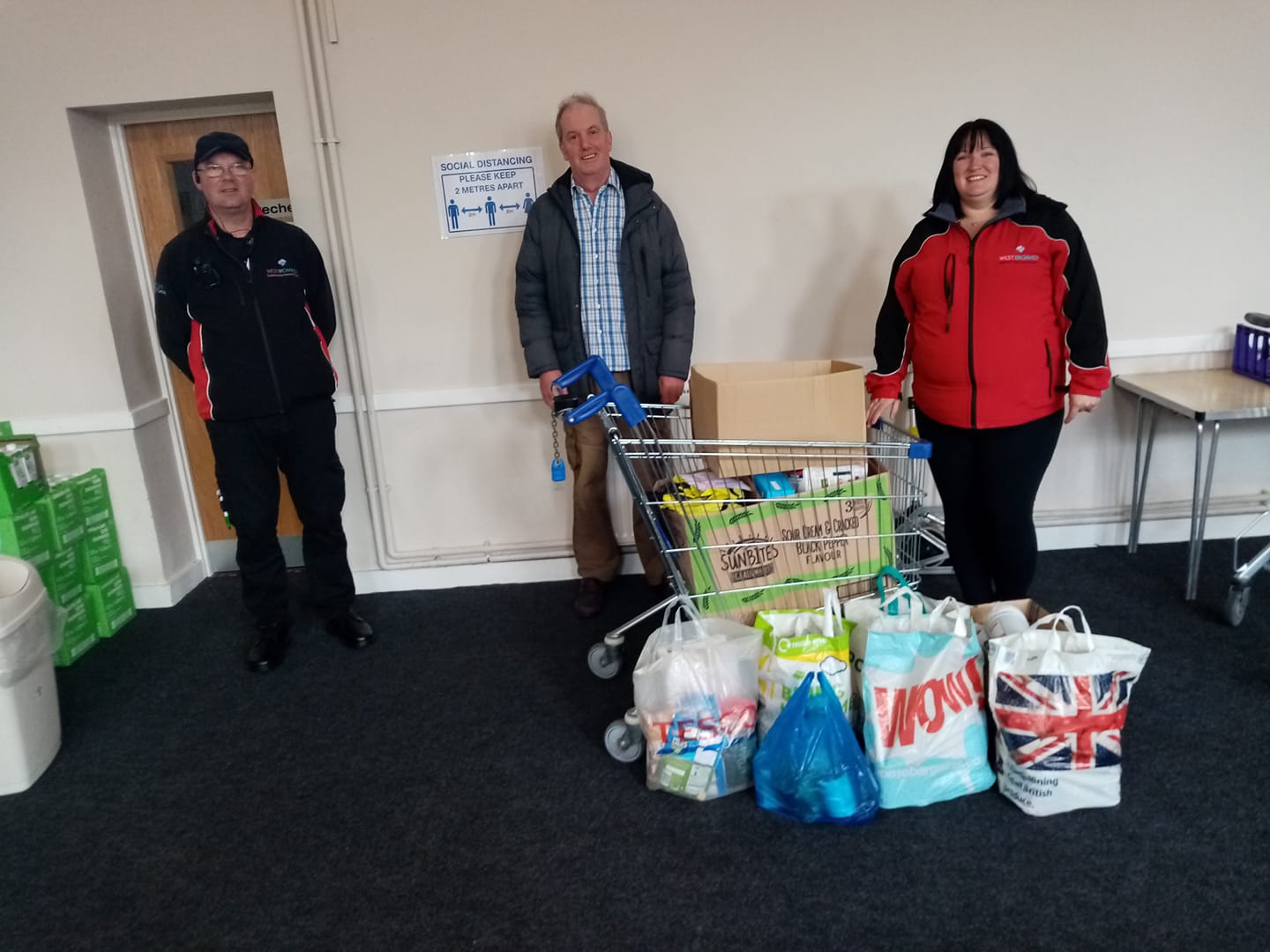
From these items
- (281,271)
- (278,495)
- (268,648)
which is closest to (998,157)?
(281,271)

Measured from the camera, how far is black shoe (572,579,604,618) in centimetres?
340

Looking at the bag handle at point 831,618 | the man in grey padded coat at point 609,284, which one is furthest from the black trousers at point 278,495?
the bag handle at point 831,618

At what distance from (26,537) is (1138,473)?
410 cm

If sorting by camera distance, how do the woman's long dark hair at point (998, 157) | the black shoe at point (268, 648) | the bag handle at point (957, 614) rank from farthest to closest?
1. the black shoe at point (268, 648)
2. the woman's long dark hair at point (998, 157)
3. the bag handle at point (957, 614)

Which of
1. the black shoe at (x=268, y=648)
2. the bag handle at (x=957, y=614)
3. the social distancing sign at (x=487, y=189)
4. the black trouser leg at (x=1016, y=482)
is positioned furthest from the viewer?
the social distancing sign at (x=487, y=189)

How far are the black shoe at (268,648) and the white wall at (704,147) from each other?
0.93 m

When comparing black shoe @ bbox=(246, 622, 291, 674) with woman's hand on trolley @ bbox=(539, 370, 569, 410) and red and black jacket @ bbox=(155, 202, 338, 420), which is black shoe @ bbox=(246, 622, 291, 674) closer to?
red and black jacket @ bbox=(155, 202, 338, 420)

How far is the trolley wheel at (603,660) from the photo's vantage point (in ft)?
9.44

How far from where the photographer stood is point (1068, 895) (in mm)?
1893

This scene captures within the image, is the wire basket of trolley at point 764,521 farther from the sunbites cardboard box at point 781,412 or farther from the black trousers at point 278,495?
the black trousers at point 278,495

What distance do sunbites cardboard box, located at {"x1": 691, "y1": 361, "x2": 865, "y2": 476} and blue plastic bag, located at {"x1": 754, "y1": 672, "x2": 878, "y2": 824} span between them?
2.04ft

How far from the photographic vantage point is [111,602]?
351cm

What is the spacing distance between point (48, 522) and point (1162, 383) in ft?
13.5

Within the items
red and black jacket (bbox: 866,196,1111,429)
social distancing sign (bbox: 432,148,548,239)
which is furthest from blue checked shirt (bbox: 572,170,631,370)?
red and black jacket (bbox: 866,196,1111,429)
